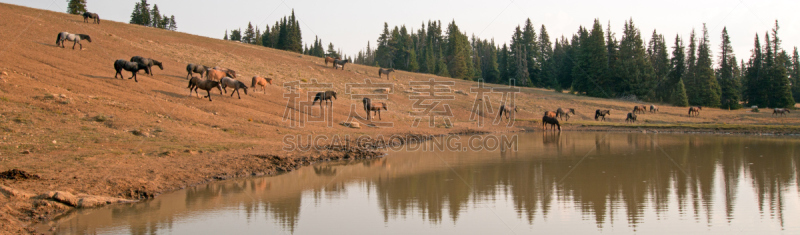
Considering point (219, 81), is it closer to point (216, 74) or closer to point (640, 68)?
point (216, 74)

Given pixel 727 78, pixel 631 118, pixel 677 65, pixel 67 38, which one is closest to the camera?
pixel 67 38

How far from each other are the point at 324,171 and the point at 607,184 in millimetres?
9021

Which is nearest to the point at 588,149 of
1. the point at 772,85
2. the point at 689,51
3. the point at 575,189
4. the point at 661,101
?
the point at 575,189

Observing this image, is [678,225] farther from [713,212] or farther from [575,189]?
[575,189]

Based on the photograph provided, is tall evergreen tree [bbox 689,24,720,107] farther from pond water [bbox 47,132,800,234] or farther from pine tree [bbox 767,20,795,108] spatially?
pond water [bbox 47,132,800,234]

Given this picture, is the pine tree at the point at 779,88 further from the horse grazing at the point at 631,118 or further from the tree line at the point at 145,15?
the tree line at the point at 145,15

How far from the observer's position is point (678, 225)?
995 centimetres

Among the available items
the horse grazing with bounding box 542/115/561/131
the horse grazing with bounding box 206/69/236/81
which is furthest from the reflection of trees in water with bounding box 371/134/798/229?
the horse grazing with bounding box 206/69/236/81

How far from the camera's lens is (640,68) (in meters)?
64.3

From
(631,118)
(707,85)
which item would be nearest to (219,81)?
(631,118)

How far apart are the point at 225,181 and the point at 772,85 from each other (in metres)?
68.5

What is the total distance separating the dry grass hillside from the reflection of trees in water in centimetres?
573

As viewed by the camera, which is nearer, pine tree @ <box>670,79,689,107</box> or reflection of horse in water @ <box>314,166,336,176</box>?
reflection of horse in water @ <box>314,166,336,176</box>

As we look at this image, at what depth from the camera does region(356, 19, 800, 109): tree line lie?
196 ft
